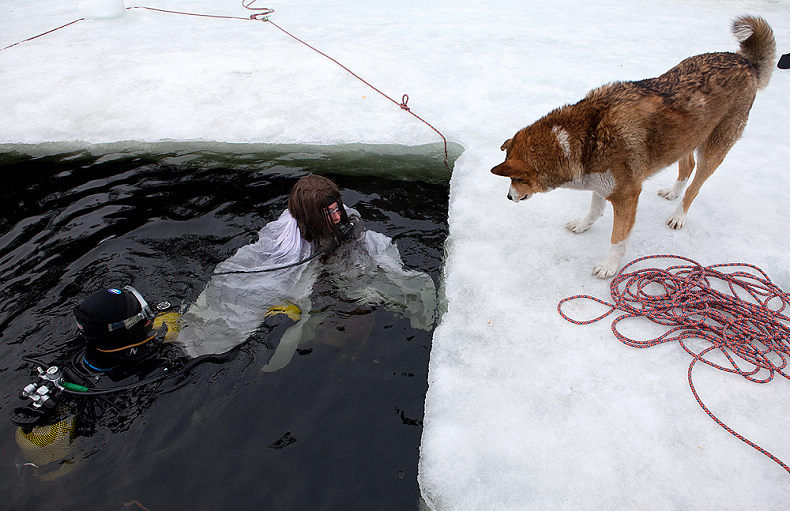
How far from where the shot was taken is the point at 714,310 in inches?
122

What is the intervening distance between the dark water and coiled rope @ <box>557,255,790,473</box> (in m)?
1.52

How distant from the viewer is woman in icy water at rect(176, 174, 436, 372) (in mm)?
3299

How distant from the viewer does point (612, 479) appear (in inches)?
91.1

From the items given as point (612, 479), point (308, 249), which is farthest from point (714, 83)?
point (308, 249)

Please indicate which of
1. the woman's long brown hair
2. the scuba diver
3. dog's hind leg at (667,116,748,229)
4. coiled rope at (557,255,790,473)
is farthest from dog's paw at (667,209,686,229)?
the scuba diver

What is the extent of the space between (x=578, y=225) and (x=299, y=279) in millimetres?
2457

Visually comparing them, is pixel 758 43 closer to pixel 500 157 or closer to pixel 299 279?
pixel 500 157

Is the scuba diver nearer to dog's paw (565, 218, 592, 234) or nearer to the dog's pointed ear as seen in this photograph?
the dog's pointed ear

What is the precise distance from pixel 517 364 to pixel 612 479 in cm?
82

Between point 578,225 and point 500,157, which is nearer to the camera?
point 578,225

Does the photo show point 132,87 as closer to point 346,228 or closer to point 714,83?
point 346,228

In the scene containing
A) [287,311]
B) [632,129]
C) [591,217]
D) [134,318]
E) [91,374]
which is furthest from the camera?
[591,217]

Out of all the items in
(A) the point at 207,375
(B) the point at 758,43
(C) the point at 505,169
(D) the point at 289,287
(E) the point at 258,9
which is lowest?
(A) the point at 207,375

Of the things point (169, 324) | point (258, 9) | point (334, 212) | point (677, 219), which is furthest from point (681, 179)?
point (258, 9)
